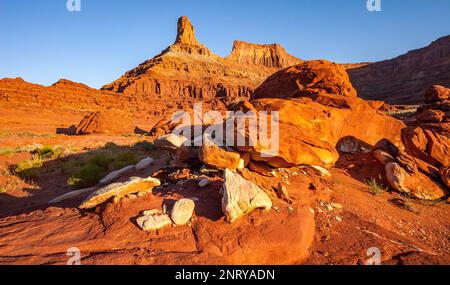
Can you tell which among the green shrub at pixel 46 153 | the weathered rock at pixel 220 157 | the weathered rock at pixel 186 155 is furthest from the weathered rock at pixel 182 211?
the green shrub at pixel 46 153

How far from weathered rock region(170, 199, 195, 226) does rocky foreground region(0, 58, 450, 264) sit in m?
0.02

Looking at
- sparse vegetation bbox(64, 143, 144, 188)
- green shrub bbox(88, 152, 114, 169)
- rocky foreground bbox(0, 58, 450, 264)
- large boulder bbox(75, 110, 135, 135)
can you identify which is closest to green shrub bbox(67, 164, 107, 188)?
sparse vegetation bbox(64, 143, 144, 188)

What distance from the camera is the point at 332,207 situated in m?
4.42

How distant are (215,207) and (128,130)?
69.5 feet

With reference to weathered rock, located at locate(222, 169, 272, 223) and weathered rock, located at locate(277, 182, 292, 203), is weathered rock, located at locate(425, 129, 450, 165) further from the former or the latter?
weathered rock, located at locate(222, 169, 272, 223)

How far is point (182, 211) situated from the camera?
352cm

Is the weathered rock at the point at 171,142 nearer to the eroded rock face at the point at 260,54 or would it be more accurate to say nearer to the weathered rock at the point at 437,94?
the weathered rock at the point at 437,94

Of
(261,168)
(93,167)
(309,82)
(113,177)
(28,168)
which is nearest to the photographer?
(261,168)

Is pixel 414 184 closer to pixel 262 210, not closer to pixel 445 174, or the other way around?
pixel 445 174

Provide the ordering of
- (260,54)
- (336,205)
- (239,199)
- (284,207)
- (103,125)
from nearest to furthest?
(239,199) < (284,207) < (336,205) < (103,125) < (260,54)

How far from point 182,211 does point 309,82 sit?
888 centimetres

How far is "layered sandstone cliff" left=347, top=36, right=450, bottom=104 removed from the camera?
56084 mm

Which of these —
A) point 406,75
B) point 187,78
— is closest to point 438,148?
point 187,78

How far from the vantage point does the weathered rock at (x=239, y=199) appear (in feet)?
11.2
